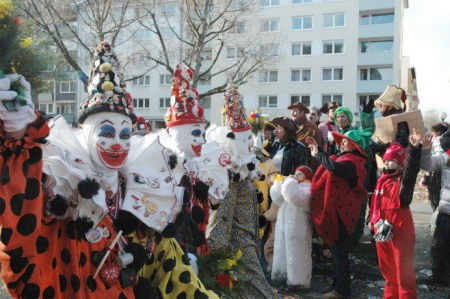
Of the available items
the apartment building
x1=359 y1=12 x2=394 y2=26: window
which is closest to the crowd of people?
the apartment building

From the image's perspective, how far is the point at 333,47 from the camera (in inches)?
1374

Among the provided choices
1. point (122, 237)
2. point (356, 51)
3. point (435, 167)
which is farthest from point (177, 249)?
point (356, 51)

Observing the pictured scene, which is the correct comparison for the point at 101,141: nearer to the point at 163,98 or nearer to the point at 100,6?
the point at 100,6

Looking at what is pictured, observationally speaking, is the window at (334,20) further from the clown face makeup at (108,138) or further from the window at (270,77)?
the clown face makeup at (108,138)

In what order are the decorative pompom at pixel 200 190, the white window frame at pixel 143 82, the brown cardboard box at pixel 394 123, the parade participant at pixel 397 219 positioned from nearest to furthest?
the decorative pompom at pixel 200 190 → the parade participant at pixel 397 219 → the brown cardboard box at pixel 394 123 → the white window frame at pixel 143 82

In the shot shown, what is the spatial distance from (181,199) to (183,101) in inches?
61.2

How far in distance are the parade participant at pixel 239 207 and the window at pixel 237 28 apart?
543 inches

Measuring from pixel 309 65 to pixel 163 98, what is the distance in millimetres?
11655

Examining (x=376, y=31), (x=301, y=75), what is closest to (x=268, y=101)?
(x=301, y=75)

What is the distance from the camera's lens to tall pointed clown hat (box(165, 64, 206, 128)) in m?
4.13

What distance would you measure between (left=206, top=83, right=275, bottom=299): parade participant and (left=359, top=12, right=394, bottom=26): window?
103 ft

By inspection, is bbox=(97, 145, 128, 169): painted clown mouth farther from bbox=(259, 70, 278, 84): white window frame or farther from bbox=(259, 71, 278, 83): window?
bbox=(259, 71, 278, 83): window

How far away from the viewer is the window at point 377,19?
1342 inches

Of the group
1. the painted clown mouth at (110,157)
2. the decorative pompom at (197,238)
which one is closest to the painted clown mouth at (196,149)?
the decorative pompom at (197,238)
